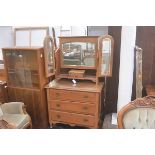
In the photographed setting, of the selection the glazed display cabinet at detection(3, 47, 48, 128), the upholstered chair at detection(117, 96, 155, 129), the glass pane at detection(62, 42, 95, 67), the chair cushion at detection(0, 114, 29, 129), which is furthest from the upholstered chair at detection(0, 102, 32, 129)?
the upholstered chair at detection(117, 96, 155, 129)

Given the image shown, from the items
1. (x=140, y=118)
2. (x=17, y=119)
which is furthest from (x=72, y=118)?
(x=140, y=118)

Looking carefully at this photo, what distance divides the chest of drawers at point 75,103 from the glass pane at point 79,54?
0.16m

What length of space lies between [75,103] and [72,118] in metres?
0.13

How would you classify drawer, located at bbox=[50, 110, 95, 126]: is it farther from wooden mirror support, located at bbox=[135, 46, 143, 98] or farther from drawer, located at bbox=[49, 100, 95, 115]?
wooden mirror support, located at bbox=[135, 46, 143, 98]

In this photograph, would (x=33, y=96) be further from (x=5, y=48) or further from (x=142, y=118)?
(x=142, y=118)

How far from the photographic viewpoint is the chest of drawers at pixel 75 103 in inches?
50.8

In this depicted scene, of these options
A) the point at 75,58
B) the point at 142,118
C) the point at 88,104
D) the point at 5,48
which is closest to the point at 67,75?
the point at 75,58

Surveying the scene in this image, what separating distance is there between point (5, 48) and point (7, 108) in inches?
16.8

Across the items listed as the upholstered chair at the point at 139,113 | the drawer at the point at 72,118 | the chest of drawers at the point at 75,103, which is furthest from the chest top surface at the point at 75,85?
the upholstered chair at the point at 139,113

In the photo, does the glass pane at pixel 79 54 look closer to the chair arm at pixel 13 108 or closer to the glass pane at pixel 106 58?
the glass pane at pixel 106 58

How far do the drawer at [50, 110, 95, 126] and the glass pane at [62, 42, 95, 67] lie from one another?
385 millimetres

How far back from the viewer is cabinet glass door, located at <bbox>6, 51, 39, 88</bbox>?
132cm
